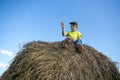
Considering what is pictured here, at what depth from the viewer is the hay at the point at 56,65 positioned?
8.95 m

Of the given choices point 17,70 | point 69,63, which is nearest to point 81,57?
point 69,63

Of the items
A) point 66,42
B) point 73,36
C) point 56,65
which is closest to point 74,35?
point 73,36

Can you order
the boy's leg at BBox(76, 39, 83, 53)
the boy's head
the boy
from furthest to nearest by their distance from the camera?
the boy's head → the boy → the boy's leg at BBox(76, 39, 83, 53)

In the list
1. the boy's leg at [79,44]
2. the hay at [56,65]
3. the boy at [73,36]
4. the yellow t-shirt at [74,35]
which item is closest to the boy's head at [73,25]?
the boy at [73,36]

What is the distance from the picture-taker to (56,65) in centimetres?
911

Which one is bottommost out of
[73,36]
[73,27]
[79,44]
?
[79,44]

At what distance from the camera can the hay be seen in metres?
8.95

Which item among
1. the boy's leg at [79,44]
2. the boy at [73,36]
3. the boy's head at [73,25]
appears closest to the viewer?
the boy's leg at [79,44]

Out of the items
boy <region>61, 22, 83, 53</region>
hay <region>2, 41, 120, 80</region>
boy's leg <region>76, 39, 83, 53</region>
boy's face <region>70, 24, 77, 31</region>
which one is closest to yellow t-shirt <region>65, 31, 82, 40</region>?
→ boy <region>61, 22, 83, 53</region>

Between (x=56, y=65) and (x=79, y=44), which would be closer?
(x=56, y=65)

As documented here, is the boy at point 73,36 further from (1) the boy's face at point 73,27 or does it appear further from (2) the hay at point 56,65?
(2) the hay at point 56,65

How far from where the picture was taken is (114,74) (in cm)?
1075

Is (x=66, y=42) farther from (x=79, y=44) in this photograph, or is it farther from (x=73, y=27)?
(x=73, y=27)

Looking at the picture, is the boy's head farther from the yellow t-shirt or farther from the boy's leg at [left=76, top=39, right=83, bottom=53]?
the boy's leg at [left=76, top=39, right=83, bottom=53]
